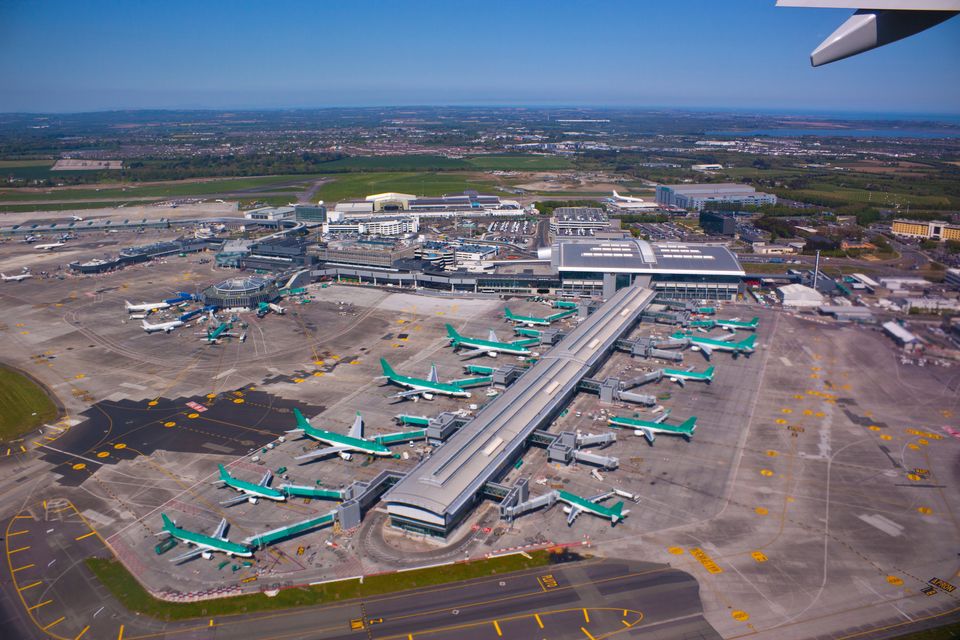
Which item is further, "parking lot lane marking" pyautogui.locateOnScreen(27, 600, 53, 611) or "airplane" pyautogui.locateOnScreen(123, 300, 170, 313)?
"airplane" pyautogui.locateOnScreen(123, 300, 170, 313)

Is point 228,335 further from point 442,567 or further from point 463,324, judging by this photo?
point 442,567

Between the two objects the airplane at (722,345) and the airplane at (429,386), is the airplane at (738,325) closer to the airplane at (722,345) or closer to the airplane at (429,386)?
the airplane at (722,345)

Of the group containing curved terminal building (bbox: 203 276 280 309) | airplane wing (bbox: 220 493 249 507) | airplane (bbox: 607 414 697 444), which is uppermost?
curved terminal building (bbox: 203 276 280 309)

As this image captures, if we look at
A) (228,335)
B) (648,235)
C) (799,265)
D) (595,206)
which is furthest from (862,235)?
(228,335)

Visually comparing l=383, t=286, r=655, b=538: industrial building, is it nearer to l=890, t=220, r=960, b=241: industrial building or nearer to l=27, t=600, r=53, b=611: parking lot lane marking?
l=27, t=600, r=53, b=611: parking lot lane marking

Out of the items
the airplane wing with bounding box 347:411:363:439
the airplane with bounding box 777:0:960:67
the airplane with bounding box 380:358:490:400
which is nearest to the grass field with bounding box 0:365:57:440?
the airplane wing with bounding box 347:411:363:439

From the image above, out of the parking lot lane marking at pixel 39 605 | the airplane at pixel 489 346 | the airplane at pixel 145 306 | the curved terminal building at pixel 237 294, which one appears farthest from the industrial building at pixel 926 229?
the parking lot lane marking at pixel 39 605
